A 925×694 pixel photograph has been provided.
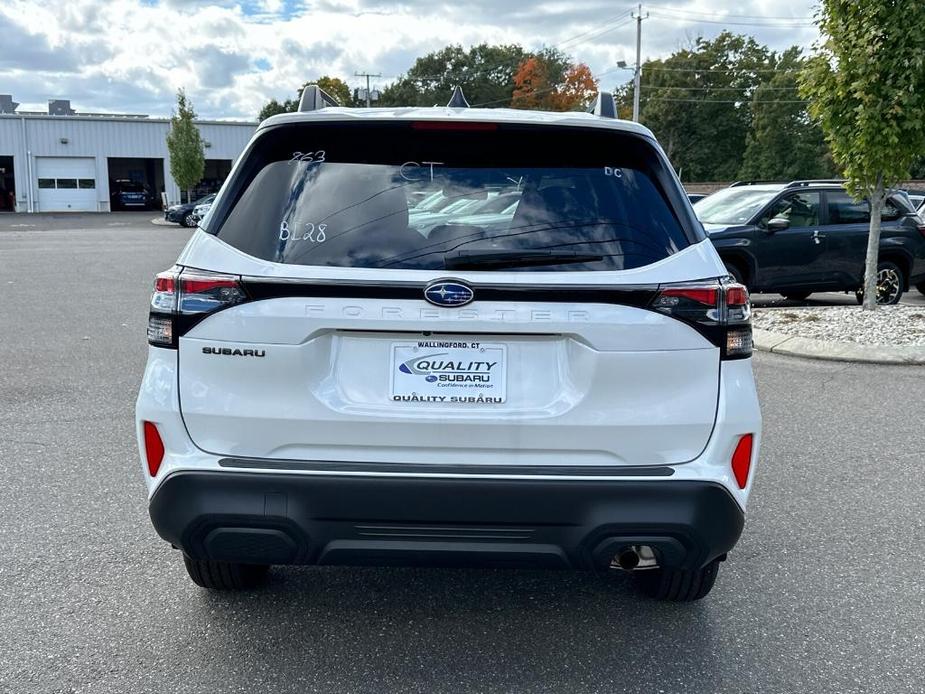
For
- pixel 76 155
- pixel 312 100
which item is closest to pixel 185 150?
pixel 76 155

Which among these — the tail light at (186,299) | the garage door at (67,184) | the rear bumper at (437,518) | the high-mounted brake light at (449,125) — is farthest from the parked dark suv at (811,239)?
the garage door at (67,184)

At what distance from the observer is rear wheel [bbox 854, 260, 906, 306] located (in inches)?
492

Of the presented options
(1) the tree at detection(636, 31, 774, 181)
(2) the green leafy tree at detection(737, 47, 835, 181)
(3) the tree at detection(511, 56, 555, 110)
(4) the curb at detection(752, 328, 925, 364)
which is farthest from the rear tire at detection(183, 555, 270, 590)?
(3) the tree at detection(511, 56, 555, 110)

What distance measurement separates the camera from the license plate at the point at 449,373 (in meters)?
2.77

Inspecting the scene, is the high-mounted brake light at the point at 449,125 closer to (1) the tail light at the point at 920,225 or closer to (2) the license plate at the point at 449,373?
(2) the license plate at the point at 449,373

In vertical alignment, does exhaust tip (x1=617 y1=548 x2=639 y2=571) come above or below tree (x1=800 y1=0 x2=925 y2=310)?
below

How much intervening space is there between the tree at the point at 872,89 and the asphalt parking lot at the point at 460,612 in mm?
5475

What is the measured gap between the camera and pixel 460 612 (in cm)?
349

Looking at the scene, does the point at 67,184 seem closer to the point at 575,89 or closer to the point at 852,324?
the point at 575,89

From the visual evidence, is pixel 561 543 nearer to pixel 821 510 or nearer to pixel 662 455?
pixel 662 455

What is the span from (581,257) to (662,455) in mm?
673

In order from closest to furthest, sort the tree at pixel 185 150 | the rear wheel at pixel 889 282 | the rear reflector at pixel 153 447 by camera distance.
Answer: the rear reflector at pixel 153 447 < the rear wheel at pixel 889 282 < the tree at pixel 185 150

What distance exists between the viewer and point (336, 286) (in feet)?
8.97

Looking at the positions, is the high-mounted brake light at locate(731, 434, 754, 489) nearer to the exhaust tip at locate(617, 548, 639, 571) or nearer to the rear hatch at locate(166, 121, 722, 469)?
the rear hatch at locate(166, 121, 722, 469)
